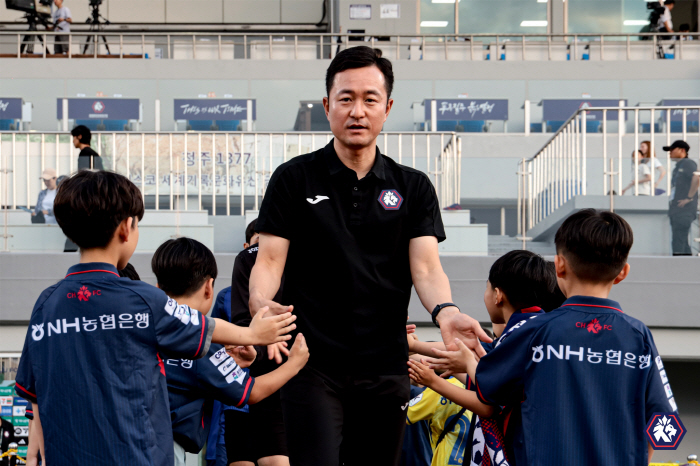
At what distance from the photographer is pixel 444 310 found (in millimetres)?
2338

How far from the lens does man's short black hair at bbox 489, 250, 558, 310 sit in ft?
9.17

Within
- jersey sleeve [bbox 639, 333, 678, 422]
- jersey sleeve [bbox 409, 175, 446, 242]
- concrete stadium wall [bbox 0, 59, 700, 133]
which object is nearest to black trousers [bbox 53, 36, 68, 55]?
concrete stadium wall [bbox 0, 59, 700, 133]

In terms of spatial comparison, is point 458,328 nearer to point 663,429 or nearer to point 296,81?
point 663,429

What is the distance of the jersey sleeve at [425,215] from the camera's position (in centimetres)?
246

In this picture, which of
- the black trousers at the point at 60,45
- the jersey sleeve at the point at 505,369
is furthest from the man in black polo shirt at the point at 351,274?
the black trousers at the point at 60,45

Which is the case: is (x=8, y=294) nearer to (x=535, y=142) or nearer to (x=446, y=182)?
(x=446, y=182)

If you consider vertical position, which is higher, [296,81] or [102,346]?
[296,81]

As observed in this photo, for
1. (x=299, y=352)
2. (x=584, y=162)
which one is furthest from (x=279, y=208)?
(x=584, y=162)

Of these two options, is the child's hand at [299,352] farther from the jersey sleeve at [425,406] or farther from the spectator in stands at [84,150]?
the spectator in stands at [84,150]

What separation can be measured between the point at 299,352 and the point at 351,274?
30 cm

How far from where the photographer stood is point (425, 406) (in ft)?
11.7

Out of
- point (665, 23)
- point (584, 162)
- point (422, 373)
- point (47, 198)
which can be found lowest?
point (422, 373)

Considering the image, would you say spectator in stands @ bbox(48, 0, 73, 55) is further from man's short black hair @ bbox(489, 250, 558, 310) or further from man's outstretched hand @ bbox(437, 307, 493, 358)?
man's outstretched hand @ bbox(437, 307, 493, 358)

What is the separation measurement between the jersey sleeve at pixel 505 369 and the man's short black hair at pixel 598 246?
10.4 inches
